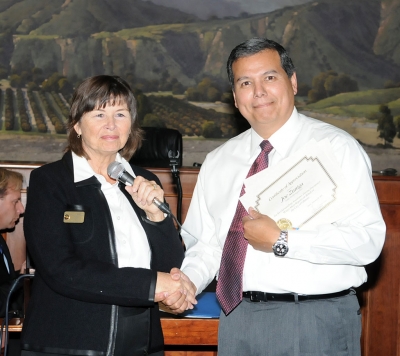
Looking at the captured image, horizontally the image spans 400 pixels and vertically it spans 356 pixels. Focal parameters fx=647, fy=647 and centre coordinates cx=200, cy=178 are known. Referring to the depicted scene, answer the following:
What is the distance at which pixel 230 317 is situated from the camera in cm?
234

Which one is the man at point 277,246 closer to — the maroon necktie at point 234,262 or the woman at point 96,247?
the maroon necktie at point 234,262

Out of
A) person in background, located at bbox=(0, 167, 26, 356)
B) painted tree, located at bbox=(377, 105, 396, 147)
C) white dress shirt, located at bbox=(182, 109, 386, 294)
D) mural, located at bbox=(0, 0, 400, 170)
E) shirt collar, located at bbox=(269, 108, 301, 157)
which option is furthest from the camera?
painted tree, located at bbox=(377, 105, 396, 147)

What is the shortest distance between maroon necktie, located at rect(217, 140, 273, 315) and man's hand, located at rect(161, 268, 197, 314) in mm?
111

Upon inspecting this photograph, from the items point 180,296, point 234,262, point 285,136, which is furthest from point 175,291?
point 285,136

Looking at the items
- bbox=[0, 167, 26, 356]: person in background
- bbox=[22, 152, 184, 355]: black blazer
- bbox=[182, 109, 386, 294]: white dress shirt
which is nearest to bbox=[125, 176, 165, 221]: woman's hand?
bbox=[22, 152, 184, 355]: black blazer

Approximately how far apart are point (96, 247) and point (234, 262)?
50cm

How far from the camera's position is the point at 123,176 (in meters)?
2.33

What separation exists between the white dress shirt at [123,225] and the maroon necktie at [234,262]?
288 millimetres

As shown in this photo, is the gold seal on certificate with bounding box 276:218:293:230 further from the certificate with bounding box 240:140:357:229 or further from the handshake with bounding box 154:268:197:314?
the handshake with bounding box 154:268:197:314

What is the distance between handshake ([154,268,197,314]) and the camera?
7.53 feet

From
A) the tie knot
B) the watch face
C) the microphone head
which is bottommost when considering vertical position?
the watch face

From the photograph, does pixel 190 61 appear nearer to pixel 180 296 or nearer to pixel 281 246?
pixel 180 296

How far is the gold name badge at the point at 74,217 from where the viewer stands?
2.28m

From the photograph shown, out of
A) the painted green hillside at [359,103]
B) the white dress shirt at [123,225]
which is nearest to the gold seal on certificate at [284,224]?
the white dress shirt at [123,225]
